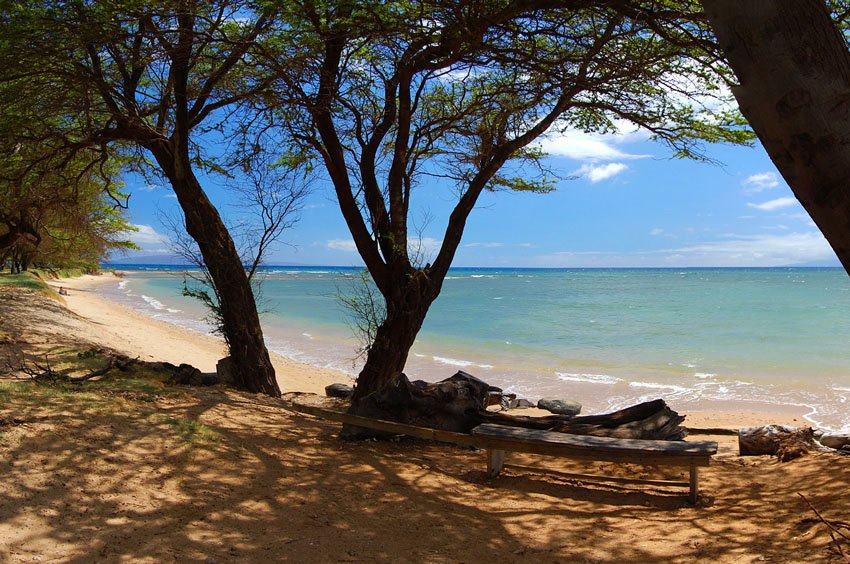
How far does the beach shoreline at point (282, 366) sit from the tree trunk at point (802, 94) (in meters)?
8.21

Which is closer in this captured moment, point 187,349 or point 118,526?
point 118,526

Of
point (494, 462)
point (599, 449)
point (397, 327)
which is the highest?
point (397, 327)

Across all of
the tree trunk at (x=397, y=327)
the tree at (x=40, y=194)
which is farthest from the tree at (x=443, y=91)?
the tree at (x=40, y=194)

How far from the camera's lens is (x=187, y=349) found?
16.8 m

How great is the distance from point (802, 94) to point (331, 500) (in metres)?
3.61

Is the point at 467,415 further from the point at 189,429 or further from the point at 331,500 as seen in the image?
the point at 189,429

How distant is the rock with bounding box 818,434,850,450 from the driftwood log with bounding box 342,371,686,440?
6.63 ft

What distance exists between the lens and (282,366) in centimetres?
1563

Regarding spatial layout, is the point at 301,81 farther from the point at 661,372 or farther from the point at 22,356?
the point at 661,372

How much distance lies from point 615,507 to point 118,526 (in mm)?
3233

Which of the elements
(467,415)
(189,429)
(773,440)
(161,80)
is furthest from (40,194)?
(773,440)

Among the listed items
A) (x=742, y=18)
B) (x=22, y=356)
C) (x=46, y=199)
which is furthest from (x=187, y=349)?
(x=742, y=18)

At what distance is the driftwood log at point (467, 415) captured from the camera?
19.1ft

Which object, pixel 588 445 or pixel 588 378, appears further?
pixel 588 378
